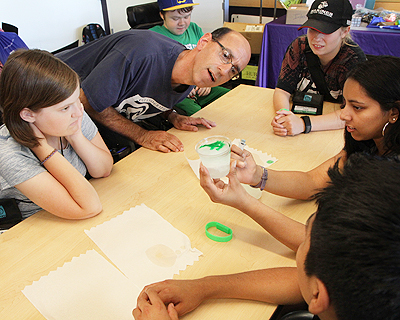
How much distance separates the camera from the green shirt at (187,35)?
3.14 m

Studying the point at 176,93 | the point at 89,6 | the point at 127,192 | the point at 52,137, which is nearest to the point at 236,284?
the point at 127,192

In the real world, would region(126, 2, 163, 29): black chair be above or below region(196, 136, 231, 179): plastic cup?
above

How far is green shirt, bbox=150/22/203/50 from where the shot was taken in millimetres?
3141

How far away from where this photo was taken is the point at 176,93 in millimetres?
1942

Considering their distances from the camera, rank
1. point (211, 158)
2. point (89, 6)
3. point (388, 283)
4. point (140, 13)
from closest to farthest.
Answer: point (388, 283) < point (211, 158) < point (140, 13) < point (89, 6)

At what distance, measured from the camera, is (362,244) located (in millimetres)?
551

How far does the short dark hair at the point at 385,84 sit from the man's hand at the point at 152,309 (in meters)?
0.93

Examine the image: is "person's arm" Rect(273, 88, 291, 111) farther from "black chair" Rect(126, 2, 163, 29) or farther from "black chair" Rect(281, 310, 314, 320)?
"black chair" Rect(126, 2, 163, 29)

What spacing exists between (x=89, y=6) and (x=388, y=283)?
567 cm

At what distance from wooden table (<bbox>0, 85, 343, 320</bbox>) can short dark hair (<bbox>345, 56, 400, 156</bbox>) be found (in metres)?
0.38

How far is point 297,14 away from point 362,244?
3345 millimetres

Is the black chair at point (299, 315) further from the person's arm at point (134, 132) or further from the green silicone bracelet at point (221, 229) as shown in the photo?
the person's arm at point (134, 132)

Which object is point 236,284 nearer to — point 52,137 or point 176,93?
point 52,137

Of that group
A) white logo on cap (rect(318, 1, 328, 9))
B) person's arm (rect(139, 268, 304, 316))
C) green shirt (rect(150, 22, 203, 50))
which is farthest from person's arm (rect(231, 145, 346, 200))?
green shirt (rect(150, 22, 203, 50))
